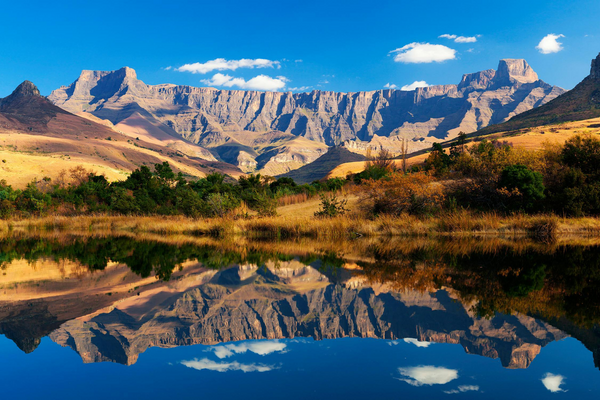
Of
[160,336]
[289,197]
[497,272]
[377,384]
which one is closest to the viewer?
[377,384]

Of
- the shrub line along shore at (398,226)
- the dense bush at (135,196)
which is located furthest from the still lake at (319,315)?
the dense bush at (135,196)

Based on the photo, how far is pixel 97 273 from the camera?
12.2m

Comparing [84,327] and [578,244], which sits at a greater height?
[84,327]

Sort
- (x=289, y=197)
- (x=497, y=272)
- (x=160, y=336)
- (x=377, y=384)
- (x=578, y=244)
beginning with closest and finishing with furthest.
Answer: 1. (x=377, y=384)
2. (x=160, y=336)
3. (x=497, y=272)
4. (x=578, y=244)
5. (x=289, y=197)

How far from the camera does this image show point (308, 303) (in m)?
8.04

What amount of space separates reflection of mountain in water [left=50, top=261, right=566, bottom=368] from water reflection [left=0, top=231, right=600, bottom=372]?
0.08ft

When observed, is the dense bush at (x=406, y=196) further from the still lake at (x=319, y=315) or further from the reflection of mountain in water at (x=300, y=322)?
the reflection of mountain in water at (x=300, y=322)

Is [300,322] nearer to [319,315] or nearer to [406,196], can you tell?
[319,315]

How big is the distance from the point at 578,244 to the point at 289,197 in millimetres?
20661

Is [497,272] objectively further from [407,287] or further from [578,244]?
[578,244]

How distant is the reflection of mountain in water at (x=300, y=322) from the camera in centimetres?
589

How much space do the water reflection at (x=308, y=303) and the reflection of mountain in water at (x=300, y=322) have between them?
0.02m

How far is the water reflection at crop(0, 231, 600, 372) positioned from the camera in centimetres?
601

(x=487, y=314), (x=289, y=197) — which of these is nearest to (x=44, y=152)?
(x=289, y=197)
